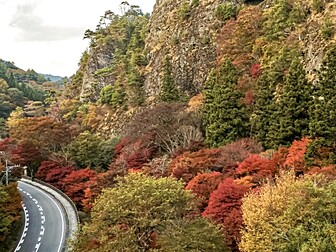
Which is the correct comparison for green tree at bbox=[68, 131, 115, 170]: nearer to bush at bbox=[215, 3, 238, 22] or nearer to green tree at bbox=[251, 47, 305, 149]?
green tree at bbox=[251, 47, 305, 149]

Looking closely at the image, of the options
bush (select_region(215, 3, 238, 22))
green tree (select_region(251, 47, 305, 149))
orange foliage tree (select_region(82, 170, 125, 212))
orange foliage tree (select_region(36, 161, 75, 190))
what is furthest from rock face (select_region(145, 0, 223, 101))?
orange foliage tree (select_region(82, 170, 125, 212))

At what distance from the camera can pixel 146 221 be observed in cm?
2414

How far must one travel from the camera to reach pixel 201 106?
55094 mm

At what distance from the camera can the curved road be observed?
3822 centimetres

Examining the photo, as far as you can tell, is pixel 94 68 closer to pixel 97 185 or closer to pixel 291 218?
pixel 97 185

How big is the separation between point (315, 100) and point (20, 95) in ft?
401

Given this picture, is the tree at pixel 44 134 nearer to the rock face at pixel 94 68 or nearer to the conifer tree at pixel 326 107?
the rock face at pixel 94 68

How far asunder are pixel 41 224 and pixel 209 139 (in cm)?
2033

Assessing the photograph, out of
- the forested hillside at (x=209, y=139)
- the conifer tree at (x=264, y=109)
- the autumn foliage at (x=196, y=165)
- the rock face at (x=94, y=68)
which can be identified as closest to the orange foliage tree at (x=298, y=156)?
the forested hillside at (x=209, y=139)

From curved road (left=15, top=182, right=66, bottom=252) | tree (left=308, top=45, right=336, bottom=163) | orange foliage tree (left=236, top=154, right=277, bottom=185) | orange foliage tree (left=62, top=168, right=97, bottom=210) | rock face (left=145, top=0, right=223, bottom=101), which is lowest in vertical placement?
curved road (left=15, top=182, right=66, bottom=252)

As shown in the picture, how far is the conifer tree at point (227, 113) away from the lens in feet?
153

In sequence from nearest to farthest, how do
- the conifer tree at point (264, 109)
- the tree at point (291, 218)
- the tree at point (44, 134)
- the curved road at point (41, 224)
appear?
the tree at point (291, 218), the curved road at point (41, 224), the conifer tree at point (264, 109), the tree at point (44, 134)

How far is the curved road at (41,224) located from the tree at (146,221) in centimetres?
1353

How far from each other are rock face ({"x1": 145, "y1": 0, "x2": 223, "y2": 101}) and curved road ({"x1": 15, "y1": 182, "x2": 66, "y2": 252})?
2577cm
